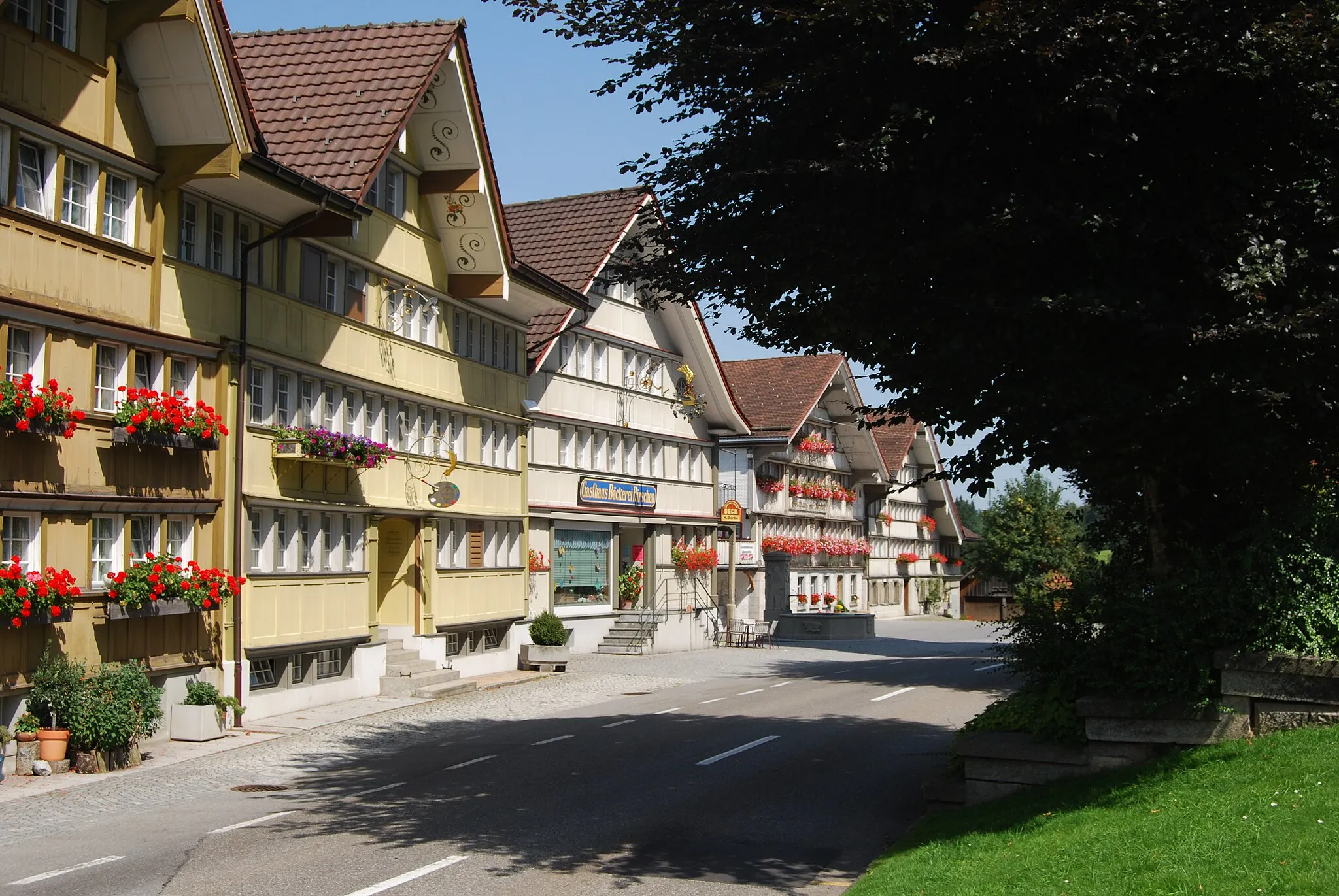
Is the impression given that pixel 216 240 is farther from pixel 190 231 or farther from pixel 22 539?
pixel 22 539

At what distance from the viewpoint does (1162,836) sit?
843cm

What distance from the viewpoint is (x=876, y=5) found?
9.85 metres

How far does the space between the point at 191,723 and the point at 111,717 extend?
258 cm

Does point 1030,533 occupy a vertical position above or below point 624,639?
above

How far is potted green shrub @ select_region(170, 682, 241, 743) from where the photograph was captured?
19219 millimetres

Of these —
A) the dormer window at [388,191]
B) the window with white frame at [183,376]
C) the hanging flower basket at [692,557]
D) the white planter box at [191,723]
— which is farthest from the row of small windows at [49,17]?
the hanging flower basket at [692,557]

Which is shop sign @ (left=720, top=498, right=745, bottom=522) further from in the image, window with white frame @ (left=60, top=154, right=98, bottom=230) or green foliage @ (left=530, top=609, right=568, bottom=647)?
window with white frame @ (left=60, top=154, right=98, bottom=230)

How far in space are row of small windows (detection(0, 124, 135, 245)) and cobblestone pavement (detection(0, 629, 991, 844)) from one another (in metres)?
7.09

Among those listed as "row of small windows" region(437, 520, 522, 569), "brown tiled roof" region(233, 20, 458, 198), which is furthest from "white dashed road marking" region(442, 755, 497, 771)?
"row of small windows" region(437, 520, 522, 569)

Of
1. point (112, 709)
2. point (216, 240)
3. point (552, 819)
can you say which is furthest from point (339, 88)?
point (552, 819)

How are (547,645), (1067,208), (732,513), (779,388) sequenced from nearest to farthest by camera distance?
(1067,208) → (547,645) → (732,513) → (779,388)

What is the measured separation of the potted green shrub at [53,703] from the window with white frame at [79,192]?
562 cm

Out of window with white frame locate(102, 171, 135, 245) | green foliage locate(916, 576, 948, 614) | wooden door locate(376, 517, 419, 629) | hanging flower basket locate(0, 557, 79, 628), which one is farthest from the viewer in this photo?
green foliage locate(916, 576, 948, 614)

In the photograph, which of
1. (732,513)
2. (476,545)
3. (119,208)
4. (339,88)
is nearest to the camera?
(119,208)
